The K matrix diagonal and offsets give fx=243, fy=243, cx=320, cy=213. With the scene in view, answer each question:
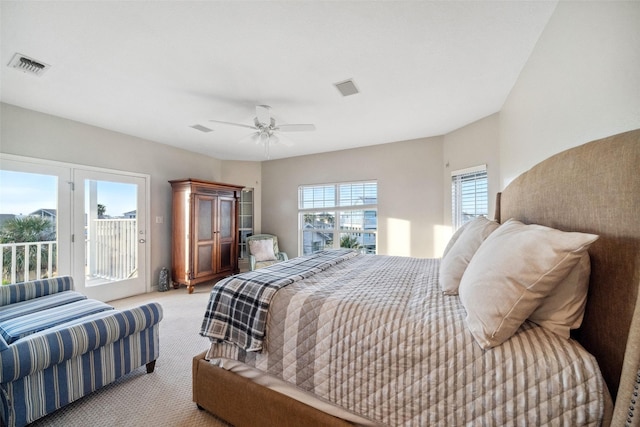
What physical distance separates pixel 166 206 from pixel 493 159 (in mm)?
5084

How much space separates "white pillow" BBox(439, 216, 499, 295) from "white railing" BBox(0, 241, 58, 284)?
4397 mm

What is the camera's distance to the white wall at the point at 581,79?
1.02 meters

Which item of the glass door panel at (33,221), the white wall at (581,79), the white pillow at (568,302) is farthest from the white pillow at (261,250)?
the white pillow at (568,302)

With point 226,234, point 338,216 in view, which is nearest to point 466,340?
point 338,216

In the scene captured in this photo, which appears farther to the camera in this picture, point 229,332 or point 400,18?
point 400,18

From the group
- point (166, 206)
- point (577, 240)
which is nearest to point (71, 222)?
point (166, 206)

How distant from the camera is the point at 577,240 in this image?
766 mm

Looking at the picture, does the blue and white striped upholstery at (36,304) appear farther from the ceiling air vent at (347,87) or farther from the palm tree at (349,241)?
the palm tree at (349,241)

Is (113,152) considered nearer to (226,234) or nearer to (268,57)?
(226,234)

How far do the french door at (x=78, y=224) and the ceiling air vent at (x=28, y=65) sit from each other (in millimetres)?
1297

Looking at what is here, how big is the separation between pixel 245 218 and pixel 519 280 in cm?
533

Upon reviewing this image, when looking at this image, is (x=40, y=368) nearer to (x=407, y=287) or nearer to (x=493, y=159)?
(x=407, y=287)

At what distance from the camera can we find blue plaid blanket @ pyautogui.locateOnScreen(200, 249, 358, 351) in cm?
129

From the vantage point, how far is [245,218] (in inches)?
220
